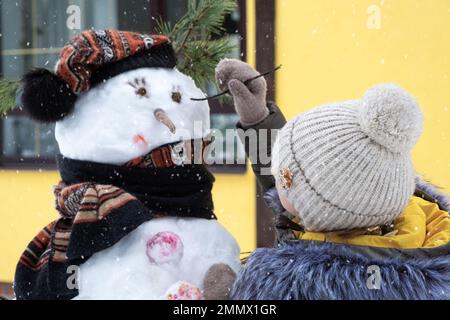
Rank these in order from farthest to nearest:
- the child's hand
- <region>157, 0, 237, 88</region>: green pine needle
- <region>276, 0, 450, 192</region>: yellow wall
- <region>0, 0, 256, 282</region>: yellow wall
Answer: <region>0, 0, 256, 282</region>: yellow wall
<region>276, 0, 450, 192</region>: yellow wall
<region>157, 0, 237, 88</region>: green pine needle
the child's hand

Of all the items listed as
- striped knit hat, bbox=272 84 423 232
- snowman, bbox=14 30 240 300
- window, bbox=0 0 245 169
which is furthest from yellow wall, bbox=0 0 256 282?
striped knit hat, bbox=272 84 423 232

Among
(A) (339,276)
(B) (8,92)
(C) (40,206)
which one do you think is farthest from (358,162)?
(C) (40,206)

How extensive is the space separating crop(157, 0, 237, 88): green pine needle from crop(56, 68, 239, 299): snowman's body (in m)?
0.18

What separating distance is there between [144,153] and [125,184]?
0.31ft

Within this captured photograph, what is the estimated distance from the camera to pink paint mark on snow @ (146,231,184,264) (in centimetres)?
188

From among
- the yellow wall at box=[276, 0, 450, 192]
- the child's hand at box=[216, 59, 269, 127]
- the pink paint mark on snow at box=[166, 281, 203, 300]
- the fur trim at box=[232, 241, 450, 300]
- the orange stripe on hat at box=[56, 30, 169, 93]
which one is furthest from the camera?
the yellow wall at box=[276, 0, 450, 192]

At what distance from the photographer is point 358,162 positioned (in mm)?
1627

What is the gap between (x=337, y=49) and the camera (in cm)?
400

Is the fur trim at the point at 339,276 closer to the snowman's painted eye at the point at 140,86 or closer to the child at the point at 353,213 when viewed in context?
the child at the point at 353,213

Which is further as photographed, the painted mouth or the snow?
the painted mouth

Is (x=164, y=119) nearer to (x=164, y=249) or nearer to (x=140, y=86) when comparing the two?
(x=140, y=86)

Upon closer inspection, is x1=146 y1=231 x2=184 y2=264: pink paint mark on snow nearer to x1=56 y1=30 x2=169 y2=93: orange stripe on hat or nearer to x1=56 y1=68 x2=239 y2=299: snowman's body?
x1=56 y1=68 x2=239 y2=299: snowman's body

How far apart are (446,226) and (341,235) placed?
26 centimetres
